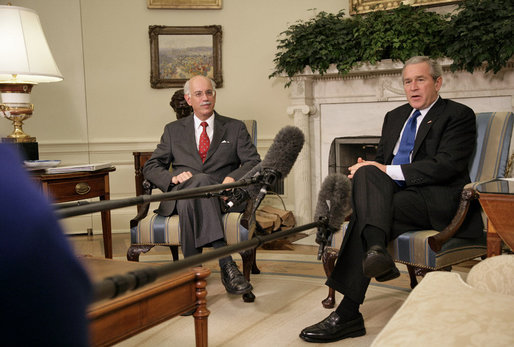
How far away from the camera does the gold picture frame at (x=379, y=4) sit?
14.4 feet

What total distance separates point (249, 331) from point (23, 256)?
2.18 meters

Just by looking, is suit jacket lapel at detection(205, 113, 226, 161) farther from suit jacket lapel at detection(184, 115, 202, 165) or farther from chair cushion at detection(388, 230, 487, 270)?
chair cushion at detection(388, 230, 487, 270)

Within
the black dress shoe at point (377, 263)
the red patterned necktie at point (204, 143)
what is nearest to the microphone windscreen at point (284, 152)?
the black dress shoe at point (377, 263)

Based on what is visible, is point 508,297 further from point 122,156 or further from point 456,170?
point 122,156

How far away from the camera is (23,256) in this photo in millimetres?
427

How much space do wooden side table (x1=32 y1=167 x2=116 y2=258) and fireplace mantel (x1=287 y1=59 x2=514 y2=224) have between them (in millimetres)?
1980

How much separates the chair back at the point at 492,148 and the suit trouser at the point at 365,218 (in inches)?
19.0

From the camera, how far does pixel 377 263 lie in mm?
2141

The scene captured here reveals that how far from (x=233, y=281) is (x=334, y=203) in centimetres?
142

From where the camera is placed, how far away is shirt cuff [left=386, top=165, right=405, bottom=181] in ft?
8.43

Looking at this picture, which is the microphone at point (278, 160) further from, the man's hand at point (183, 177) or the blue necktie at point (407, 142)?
the man's hand at point (183, 177)

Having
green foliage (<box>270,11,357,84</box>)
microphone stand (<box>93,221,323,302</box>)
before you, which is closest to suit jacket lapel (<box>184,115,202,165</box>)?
green foliage (<box>270,11,357,84</box>)

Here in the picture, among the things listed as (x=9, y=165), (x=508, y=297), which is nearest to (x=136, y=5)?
(x=508, y=297)

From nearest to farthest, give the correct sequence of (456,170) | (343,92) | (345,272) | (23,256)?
(23,256) < (345,272) < (456,170) < (343,92)
